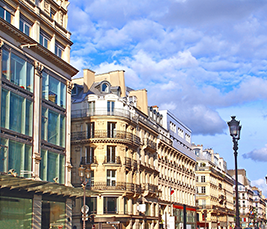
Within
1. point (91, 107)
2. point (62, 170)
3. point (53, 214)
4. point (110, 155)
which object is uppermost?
point (91, 107)

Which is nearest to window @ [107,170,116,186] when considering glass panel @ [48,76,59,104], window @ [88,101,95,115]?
window @ [88,101,95,115]

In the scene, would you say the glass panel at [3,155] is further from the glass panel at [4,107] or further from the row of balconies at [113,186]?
the row of balconies at [113,186]

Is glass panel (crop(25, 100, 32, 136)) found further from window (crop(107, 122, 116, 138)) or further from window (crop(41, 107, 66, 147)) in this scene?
window (crop(107, 122, 116, 138))

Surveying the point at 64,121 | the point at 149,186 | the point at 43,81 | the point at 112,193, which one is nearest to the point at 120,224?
the point at 112,193

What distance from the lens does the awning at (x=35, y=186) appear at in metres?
27.6

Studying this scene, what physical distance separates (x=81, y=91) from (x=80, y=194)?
2093cm

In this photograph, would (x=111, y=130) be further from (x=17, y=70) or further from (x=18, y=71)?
(x=17, y=70)

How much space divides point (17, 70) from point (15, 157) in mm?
6399

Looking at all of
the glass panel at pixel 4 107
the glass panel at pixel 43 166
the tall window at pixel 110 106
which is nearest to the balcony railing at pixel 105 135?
the tall window at pixel 110 106

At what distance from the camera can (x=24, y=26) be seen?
34.0 meters

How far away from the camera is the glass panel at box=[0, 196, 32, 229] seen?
29.5m

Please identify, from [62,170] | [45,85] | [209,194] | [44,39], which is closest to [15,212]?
[62,170]

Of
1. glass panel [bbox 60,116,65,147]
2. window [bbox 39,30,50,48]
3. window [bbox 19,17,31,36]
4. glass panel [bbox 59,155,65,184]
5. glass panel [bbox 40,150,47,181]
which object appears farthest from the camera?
glass panel [bbox 60,116,65,147]

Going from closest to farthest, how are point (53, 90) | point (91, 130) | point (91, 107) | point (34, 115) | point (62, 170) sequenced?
point (34, 115) → point (53, 90) → point (62, 170) → point (91, 130) → point (91, 107)
